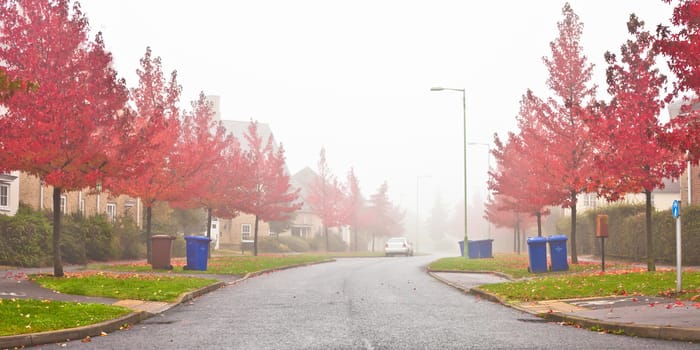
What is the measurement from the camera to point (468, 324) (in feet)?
39.1

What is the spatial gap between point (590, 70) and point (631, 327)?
1866cm

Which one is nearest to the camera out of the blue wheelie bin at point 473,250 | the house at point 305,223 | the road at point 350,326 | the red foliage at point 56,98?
the road at point 350,326

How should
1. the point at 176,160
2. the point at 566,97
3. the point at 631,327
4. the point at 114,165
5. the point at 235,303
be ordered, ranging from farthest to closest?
the point at 176,160, the point at 566,97, the point at 114,165, the point at 235,303, the point at 631,327

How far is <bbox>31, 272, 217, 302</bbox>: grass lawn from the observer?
52.8 feet

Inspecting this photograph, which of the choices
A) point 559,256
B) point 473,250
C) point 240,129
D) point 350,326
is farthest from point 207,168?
point 240,129

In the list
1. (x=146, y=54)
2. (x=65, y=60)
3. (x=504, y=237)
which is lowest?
(x=504, y=237)

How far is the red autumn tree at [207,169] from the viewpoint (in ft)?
99.7

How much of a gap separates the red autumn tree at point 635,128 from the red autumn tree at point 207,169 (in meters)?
16.0

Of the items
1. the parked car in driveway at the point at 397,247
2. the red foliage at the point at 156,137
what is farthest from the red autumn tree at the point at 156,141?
the parked car in driveway at the point at 397,247

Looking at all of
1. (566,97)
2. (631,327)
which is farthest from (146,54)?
(631,327)

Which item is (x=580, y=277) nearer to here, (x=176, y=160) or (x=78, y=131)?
(x=78, y=131)

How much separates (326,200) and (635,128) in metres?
47.4

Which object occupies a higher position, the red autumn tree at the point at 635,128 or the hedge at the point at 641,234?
the red autumn tree at the point at 635,128

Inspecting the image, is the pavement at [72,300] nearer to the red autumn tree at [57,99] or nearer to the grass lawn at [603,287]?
the red autumn tree at [57,99]
